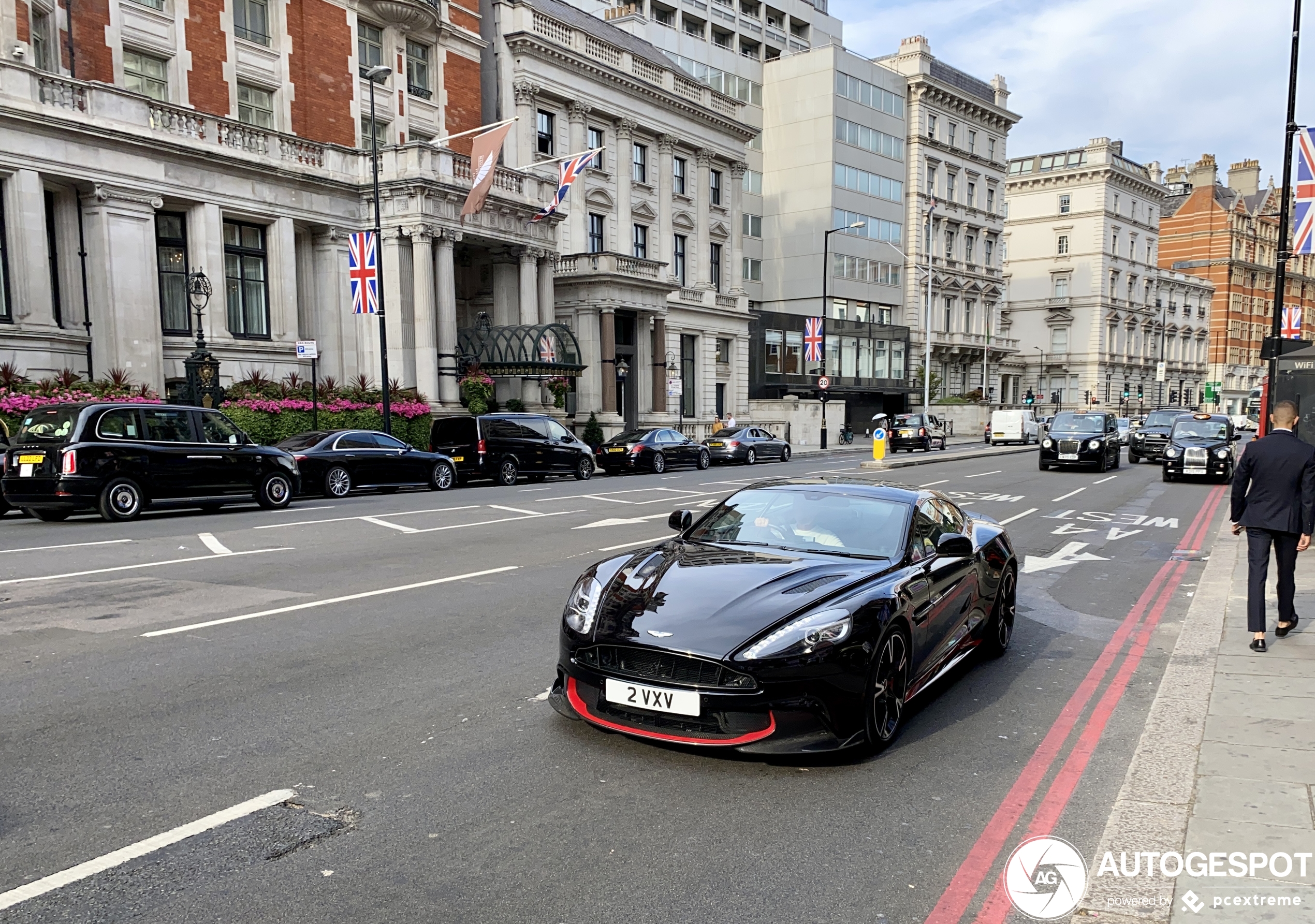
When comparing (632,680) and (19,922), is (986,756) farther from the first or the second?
(19,922)

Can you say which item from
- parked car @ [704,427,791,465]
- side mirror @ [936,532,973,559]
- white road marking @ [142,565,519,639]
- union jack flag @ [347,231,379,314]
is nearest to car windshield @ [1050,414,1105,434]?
parked car @ [704,427,791,465]

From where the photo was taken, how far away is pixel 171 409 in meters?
15.3

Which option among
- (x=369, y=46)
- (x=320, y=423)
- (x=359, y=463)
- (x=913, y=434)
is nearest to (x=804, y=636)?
(x=359, y=463)

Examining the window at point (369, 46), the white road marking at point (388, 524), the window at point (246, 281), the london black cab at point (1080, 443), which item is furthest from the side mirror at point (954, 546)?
the window at point (369, 46)

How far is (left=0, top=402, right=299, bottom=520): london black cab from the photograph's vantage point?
13.7 metres

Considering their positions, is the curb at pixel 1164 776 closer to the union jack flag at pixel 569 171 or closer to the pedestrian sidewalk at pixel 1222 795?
the pedestrian sidewalk at pixel 1222 795

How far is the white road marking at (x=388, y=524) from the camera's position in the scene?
13578mm

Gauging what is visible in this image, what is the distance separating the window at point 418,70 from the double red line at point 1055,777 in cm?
3393

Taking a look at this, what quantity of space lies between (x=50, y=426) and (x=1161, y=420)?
1272 inches

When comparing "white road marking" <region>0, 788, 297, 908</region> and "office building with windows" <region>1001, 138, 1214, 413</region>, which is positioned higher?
"office building with windows" <region>1001, 138, 1214, 413</region>

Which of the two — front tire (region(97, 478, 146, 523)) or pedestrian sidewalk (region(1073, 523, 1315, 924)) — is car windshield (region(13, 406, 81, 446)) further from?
pedestrian sidewalk (region(1073, 523, 1315, 924))

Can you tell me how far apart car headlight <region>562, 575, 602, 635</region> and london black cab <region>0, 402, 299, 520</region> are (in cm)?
1166

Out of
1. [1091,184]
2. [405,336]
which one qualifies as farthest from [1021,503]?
[1091,184]

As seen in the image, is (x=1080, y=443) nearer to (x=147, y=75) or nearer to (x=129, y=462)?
(x=129, y=462)
